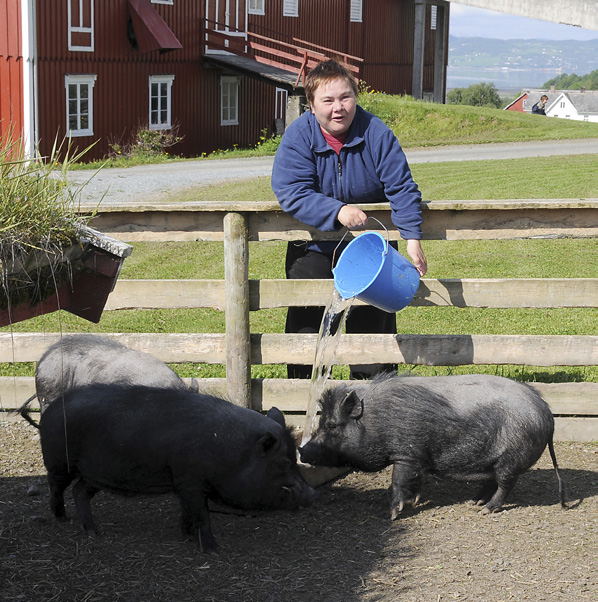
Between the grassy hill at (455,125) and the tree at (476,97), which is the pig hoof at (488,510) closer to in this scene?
the grassy hill at (455,125)

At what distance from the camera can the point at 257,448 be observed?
3.84 m

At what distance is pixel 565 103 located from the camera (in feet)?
479

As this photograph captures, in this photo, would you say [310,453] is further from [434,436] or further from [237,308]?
[237,308]

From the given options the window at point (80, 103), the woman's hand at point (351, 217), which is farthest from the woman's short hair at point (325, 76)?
the window at point (80, 103)

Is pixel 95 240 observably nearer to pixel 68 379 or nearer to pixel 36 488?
pixel 68 379

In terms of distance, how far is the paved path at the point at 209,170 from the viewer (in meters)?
14.8

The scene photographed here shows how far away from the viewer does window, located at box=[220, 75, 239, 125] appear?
2658 centimetres

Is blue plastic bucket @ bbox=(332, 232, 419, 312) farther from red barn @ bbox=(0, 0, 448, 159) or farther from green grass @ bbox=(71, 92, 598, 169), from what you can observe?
green grass @ bbox=(71, 92, 598, 169)

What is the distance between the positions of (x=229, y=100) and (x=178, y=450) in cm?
2416

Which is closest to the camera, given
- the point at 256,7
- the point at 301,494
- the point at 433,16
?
the point at 301,494

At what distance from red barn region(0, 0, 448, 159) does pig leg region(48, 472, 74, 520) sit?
1451cm

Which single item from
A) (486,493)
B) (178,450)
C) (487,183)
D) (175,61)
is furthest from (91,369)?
(175,61)

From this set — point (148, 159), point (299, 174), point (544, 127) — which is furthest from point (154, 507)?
point (544, 127)

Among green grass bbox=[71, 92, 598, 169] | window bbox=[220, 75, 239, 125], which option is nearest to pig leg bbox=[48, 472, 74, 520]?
green grass bbox=[71, 92, 598, 169]
